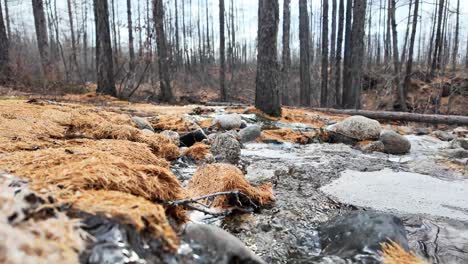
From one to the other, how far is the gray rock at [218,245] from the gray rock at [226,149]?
2313 mm

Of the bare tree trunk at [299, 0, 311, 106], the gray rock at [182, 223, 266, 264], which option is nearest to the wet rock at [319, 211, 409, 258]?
the gray rock at [182, 223, 266, 264]

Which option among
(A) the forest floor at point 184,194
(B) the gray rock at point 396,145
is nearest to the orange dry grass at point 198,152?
(A) the forest floor at point 184,194

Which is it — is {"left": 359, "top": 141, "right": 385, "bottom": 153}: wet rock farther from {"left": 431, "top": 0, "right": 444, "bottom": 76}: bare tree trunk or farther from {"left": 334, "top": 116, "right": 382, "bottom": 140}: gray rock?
{"left": 431, "top": 0, "right": 444, "bottom": 76}: bare tree trunk

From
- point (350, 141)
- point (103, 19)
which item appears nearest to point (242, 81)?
point (103, 19)

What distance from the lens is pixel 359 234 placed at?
163cm

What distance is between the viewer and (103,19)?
36.1 ft

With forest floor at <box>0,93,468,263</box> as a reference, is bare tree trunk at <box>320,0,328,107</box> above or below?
above

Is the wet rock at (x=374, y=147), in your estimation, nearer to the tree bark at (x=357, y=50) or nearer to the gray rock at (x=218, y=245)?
the gray rock at (x=218, y=245)

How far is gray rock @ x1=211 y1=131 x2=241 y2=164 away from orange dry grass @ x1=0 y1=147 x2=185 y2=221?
6.49 ft

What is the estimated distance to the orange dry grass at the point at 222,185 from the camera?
2066 millimetres

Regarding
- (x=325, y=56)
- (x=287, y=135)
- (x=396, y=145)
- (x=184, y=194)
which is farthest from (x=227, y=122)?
(x=325, y=56)

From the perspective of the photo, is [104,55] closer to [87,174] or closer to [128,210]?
[87,174]

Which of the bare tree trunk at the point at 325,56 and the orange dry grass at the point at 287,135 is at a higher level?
the bare tree trunk at the point at 325,56

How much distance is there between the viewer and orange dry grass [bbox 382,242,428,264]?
4.58 ft
